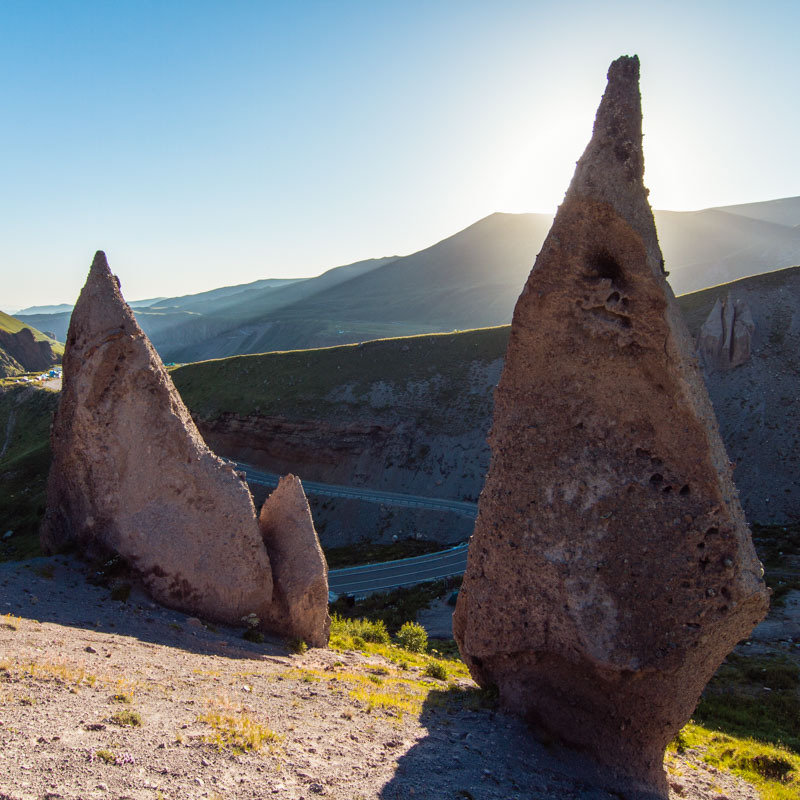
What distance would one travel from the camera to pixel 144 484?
43.8ft

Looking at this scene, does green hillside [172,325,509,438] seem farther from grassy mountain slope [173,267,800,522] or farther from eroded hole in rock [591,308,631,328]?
eroded hole in rock [591,308,631,328]

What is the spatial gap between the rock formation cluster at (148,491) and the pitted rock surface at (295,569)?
0.12 ft

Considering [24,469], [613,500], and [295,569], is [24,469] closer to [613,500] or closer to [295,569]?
[295,569]

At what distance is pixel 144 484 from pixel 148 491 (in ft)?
0.61

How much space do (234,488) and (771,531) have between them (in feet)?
121

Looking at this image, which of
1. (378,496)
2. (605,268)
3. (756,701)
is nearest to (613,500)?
(605,268)

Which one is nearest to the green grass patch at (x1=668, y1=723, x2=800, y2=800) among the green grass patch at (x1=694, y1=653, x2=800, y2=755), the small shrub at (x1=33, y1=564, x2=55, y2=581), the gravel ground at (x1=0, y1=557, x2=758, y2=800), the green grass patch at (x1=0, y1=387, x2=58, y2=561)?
the gravel ground at (x1=0, y1=557, x2=758, y2=800)

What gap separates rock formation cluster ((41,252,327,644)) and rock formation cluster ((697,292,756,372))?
47.2m

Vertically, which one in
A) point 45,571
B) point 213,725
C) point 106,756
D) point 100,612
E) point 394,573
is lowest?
point 394,573

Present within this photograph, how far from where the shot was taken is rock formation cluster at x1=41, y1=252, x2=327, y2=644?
42.8 ft

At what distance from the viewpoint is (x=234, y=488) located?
1356cm

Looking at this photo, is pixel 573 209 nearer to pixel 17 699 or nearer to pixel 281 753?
pixel 281 753

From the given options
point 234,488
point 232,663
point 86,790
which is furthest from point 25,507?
point 86,790

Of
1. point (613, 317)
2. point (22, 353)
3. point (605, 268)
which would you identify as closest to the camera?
point (613, 317)
